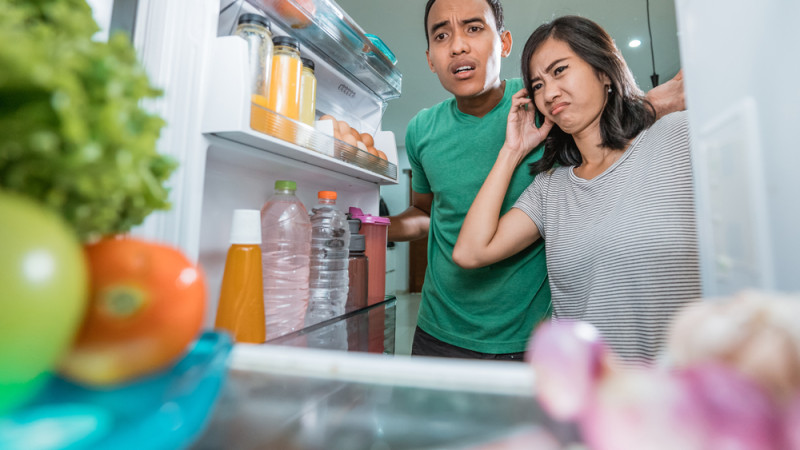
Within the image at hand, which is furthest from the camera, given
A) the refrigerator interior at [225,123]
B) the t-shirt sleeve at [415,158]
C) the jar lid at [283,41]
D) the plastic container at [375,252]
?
the t-shirt sleeve at [415,158]

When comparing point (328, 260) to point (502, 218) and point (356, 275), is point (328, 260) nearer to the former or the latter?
point (356, 275)

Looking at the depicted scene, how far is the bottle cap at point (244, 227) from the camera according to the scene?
0.68 metres

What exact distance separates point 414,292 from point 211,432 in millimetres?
5801

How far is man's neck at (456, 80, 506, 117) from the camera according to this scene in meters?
1.24

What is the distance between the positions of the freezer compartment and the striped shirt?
702mm

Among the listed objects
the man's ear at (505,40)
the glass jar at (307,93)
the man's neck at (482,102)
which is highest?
the man's ear at (505,40)

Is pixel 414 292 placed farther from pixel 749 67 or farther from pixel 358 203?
pixel 749 67

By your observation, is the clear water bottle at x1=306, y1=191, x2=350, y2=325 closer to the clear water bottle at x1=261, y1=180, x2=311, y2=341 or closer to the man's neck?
the clear water bottle at x1=261, y1=180, x2=311, y2=341

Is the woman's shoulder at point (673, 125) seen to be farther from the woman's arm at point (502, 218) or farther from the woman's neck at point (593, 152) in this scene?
the woman's arm at point (502, 218)

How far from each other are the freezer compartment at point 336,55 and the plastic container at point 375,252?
0.36m

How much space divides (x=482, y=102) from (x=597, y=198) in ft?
1.72

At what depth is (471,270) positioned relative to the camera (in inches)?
47.3

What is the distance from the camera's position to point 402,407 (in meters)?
0.28

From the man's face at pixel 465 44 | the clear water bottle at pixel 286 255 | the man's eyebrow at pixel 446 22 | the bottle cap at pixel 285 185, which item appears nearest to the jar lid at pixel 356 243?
the clear water bottle at pixel 286 255
